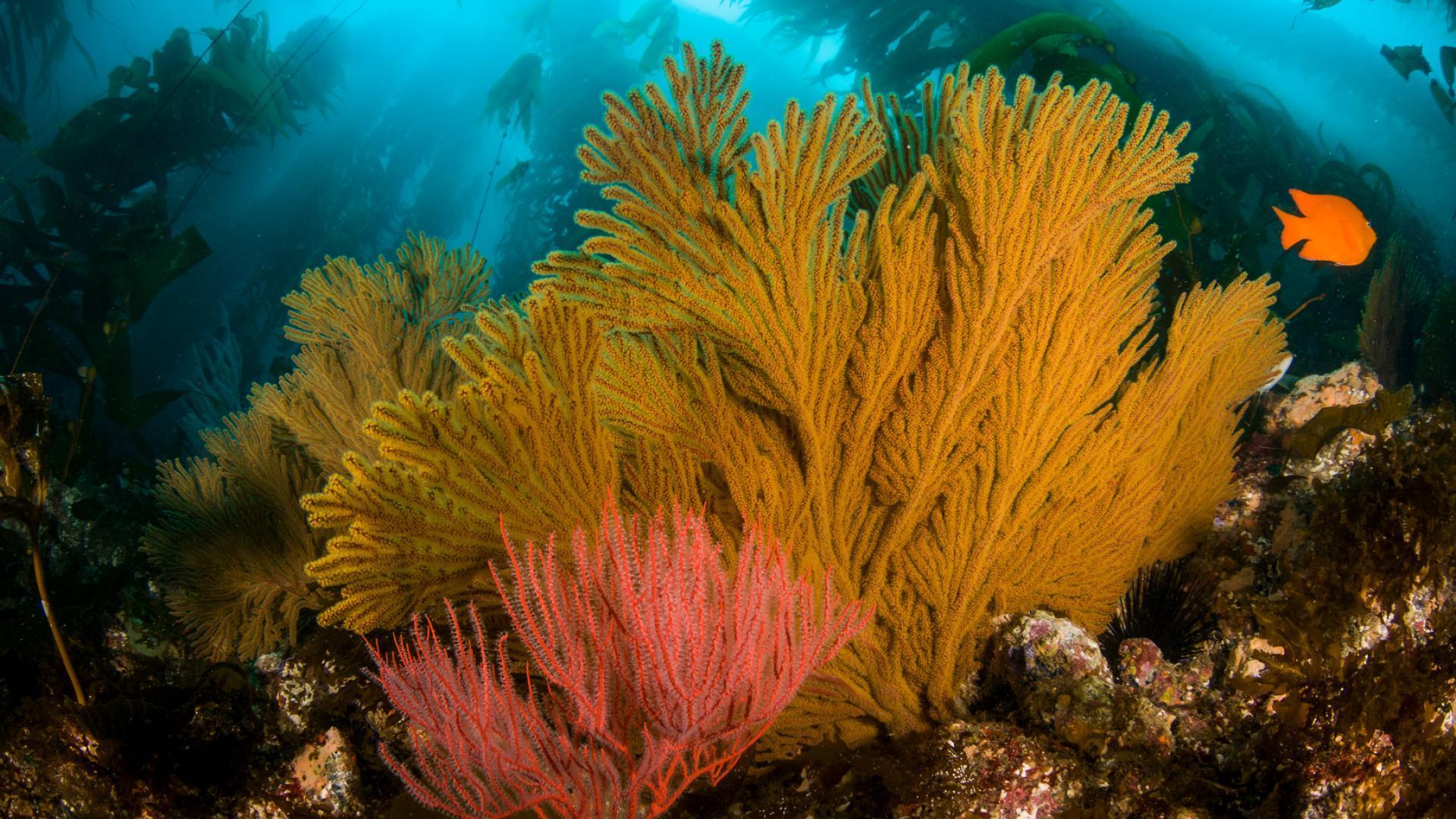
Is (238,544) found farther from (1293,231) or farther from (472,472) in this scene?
(1293,231)

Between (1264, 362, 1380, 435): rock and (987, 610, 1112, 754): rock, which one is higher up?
(1264, 362, 1380, 435): rock

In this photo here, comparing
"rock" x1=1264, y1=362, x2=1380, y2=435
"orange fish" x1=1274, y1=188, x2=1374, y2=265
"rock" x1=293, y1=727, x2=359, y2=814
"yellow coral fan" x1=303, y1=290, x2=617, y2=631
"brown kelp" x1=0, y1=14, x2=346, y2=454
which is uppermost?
"brown kelp" x1=0, y1=14, x2=346, y2=454

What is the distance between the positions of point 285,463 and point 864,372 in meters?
3.86

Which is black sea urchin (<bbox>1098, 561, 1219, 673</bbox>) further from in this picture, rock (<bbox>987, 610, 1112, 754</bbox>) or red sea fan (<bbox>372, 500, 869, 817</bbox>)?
red sea fan (<bbox>372, 500, 869, 817</bbox>)

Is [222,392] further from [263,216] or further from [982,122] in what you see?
[982,122]

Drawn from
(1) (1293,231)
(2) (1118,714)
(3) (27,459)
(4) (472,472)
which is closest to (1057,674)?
(2) (1118,714)

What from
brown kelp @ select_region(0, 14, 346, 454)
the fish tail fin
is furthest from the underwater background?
brown kelp @ select_region(0, 14, 346, 454)

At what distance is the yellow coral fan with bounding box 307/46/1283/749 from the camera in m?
2.03

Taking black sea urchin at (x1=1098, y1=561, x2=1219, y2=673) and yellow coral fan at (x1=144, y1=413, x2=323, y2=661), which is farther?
yellow coral fan at (x1=144, y1=413, x2=323, y2=661)

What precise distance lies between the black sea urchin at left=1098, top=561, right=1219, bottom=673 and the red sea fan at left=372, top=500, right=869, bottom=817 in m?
1.53

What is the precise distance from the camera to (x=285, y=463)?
4.10 meters

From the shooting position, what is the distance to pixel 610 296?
208 centimetres

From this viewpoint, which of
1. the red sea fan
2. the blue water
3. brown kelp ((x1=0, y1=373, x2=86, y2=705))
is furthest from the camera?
the blue water

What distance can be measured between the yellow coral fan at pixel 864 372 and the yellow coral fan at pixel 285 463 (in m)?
2.12
